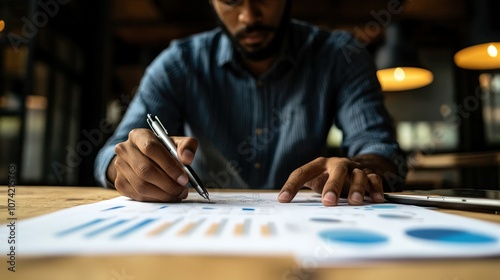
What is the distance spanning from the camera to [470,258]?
0.62 feet

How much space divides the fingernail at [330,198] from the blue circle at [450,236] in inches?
6.9

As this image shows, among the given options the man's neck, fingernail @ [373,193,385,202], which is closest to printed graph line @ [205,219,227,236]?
fingernail @ [373,193,385,202]

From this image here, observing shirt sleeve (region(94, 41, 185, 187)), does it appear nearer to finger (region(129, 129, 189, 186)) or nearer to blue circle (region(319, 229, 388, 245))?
finger (region(129, 129, 189, 186))

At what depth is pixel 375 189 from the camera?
0.51 meters

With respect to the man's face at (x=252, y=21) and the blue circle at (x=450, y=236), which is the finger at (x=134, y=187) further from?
the man's face at (x=252, y=21)

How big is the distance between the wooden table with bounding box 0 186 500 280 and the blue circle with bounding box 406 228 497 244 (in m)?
0.04

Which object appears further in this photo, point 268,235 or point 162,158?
point 162,158

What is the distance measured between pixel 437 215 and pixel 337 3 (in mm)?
3502

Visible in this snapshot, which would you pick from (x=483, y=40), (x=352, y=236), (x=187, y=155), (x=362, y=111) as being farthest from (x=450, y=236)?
(x=483, y=40)

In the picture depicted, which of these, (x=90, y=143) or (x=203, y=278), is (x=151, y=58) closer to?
(x=90, y=143)

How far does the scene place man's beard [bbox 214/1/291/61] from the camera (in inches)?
37.4

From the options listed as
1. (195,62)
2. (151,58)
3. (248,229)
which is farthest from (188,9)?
(248,229)

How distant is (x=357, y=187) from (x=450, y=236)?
24cm

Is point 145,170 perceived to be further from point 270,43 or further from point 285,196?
point 270,43
